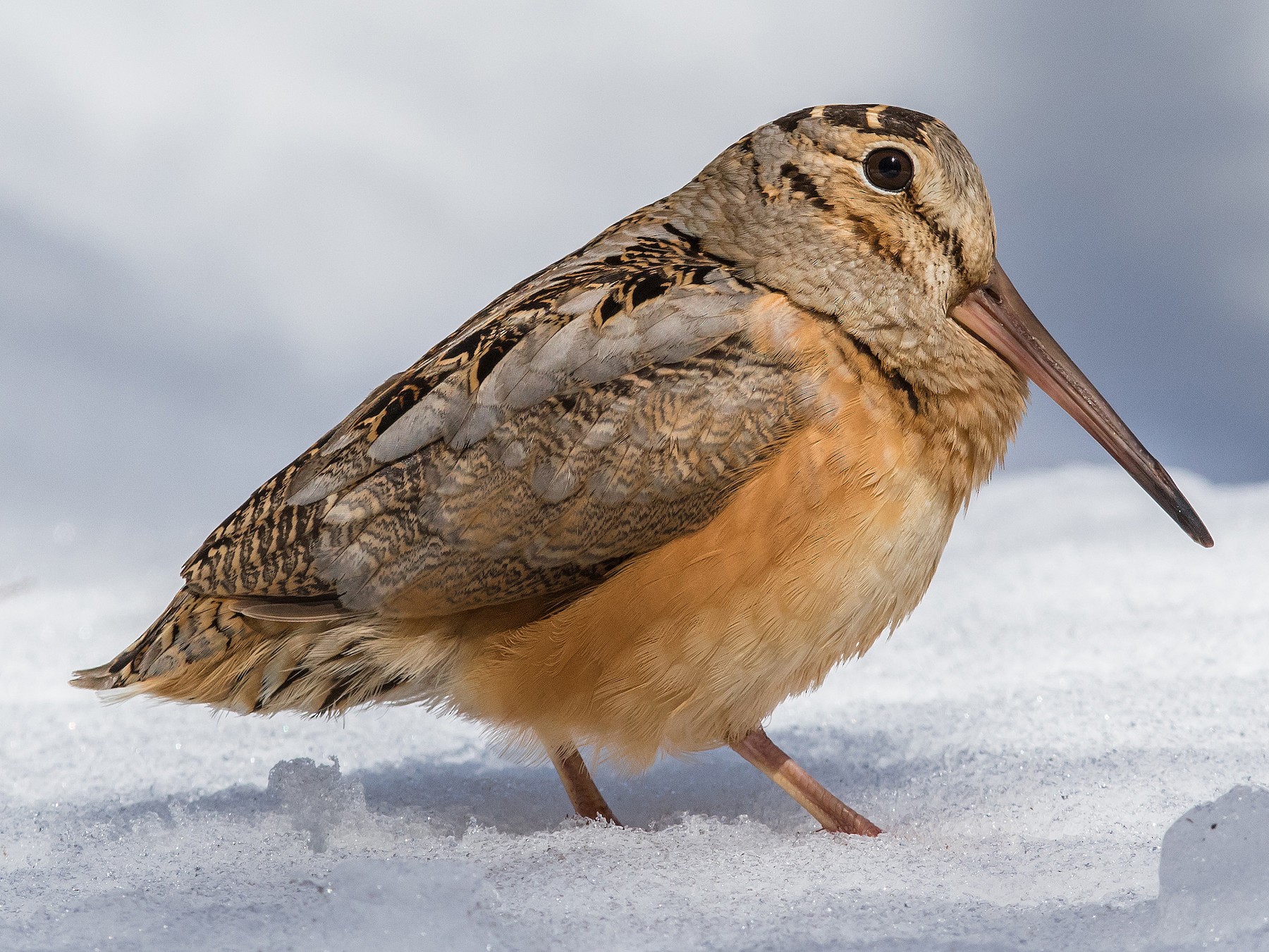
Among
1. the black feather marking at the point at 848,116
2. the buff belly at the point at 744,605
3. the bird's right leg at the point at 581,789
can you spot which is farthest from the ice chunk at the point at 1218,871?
the black feather marking at the point at 848,116

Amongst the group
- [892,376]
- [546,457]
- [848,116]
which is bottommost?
[892,376]

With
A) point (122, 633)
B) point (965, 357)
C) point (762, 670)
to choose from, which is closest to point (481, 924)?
point (762, 670)

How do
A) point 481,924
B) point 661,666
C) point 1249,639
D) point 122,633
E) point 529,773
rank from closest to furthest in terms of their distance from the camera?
point 481,924 → point 661,666 → point 529,773 → point 1249,639 → point 122,633

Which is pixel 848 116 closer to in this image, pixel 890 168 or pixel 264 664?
pixel 890 168

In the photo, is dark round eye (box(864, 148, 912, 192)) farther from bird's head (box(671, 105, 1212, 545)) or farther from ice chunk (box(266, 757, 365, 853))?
ice chunk (box(266, 757, 365, 853))

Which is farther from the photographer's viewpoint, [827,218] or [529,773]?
[529,773]

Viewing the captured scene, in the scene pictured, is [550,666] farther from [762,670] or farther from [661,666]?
[762,670]

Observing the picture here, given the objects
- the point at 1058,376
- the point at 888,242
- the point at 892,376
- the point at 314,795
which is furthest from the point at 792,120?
the point at 314,795
